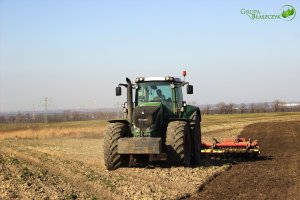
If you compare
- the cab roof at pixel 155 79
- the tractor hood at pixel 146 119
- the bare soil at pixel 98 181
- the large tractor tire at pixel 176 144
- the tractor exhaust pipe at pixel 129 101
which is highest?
the cab roof at pixel 155 79

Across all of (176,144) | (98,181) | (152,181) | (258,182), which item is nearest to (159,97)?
(176,144)

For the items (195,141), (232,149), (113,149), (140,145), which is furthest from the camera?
(232,149)

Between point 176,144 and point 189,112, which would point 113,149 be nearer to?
point 176,144

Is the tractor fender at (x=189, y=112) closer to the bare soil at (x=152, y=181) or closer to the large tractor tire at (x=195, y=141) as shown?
the large tractor tire at (x=195, y=141)

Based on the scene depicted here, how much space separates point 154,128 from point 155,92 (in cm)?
138

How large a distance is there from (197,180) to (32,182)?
375cm

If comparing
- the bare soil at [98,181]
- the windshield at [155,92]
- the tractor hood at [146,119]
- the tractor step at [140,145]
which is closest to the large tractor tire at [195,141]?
the bare soil at [98,181]

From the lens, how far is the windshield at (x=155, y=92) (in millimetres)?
13258

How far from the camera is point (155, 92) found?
13312mm

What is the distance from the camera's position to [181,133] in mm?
11859

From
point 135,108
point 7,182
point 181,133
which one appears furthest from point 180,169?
point 7,182

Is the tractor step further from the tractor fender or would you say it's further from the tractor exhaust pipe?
the tractor fender

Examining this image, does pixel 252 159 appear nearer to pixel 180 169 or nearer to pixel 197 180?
pixel 180 169

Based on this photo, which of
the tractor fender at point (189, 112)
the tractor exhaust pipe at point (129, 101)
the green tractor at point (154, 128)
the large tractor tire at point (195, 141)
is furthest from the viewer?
the tractor fender at point (189, 112)
